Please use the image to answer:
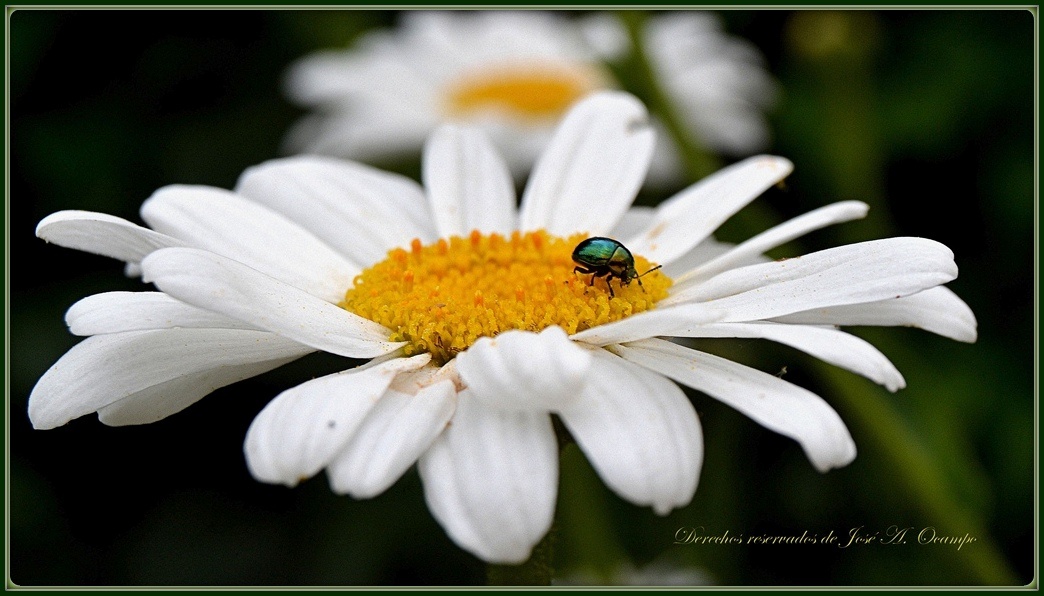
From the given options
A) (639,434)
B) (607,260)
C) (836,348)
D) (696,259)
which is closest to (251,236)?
(607,260)

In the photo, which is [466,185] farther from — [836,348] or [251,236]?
[836,348]

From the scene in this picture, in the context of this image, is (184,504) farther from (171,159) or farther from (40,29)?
(40,29)

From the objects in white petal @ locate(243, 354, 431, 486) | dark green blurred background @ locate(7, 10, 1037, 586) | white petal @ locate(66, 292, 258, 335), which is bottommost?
dark green blurred background @ locate(7, 10, 1037, 586)

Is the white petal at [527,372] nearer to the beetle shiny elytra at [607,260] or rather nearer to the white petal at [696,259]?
the beetle shiny elytra at [607,260]

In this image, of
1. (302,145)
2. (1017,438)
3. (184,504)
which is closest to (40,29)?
(302,145)

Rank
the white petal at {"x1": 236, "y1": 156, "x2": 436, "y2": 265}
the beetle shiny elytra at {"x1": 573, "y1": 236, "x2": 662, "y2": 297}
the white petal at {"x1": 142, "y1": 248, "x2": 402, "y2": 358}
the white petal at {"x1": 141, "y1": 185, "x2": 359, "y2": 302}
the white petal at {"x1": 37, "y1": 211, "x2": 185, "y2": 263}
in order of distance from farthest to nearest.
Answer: the white petal at {"x1": 236, "y1": 156, "x2": 436, "y2": 265}
the white petal at {"x1": 141, "y1": 185, "x2": 359, "y2": 302}
the beetle shiny elytra at {"x1": 573, "y1": 236, "x2": 662, "y2": 297}
the white petal at {"x1": 37, "y1": 211, "x2": 185, "y2": 263}
the white petal at {"x1": 142, "y1": 248, "x2": 402, "y2": 358}

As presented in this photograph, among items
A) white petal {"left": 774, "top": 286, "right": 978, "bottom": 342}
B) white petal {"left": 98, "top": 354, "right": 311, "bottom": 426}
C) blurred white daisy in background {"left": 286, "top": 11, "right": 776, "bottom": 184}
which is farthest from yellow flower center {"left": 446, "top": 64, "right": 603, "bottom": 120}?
white petal {"left": 98, "top": 354, "right": 311, "bottom": 426}

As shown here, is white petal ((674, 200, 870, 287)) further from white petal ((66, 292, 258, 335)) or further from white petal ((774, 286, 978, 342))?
white petal ((66, 292, 258, 335))
